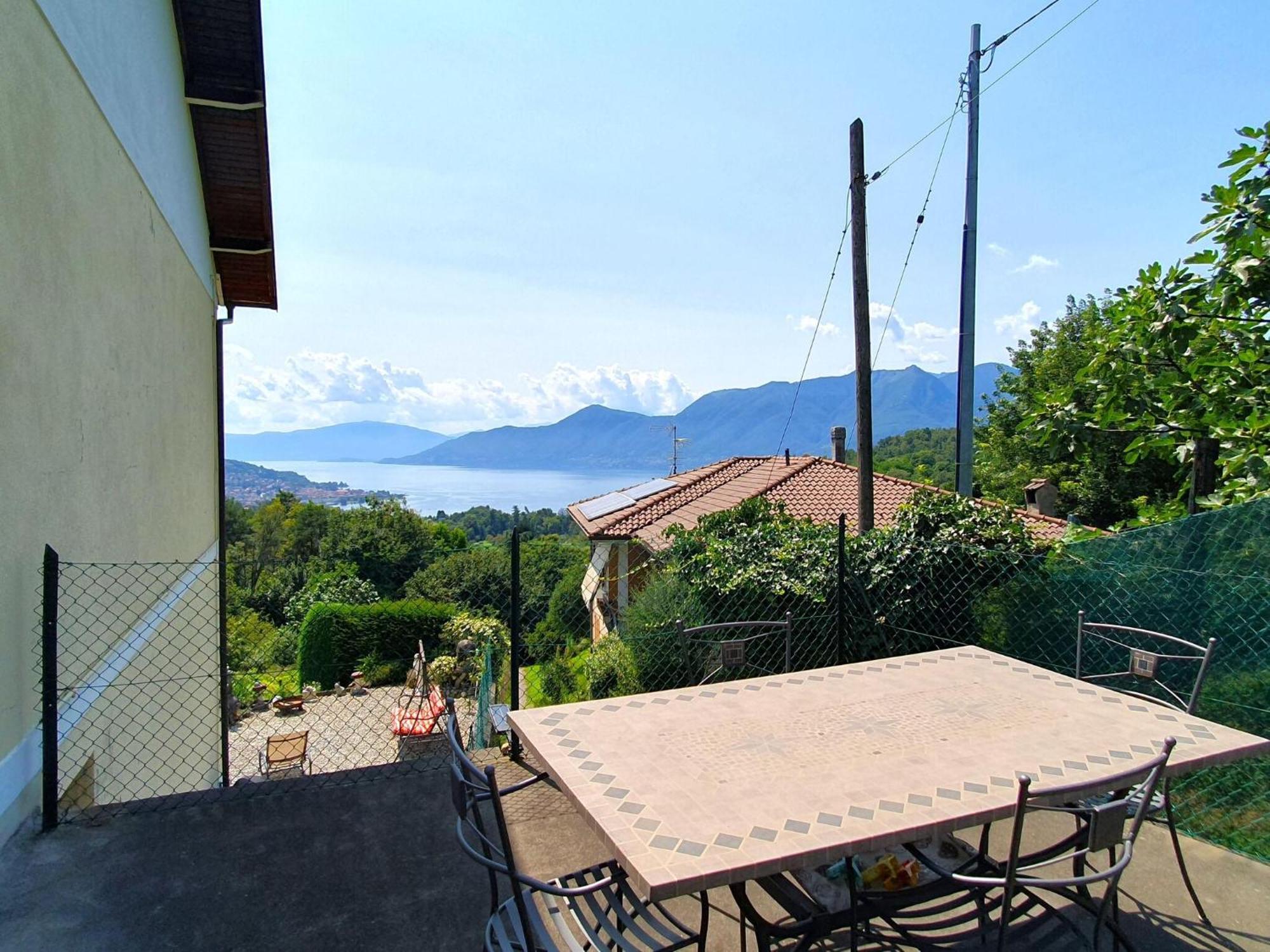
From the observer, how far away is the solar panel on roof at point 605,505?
14309 mm

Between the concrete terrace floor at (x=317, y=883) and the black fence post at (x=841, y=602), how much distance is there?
2.20m

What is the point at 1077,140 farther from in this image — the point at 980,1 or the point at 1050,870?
the point at 1050,870

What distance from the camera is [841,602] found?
511 cm

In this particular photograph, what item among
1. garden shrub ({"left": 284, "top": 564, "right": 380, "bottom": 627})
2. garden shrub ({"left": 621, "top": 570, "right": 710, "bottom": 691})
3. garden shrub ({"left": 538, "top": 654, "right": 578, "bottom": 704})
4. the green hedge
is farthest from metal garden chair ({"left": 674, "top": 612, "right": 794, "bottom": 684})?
garden shrub ({"left": 284, "top": 564, "right": 380, "bottom": 627})

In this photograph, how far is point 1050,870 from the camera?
280cm

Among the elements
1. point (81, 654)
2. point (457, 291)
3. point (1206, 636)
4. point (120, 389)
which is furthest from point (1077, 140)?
point (457, 291)

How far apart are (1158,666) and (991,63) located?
7714 millimetres

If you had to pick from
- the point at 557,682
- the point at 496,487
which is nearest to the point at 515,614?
the point at 557,682

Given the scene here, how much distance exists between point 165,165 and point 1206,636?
6976mm

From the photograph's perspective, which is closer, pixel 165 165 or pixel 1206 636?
pixel 1206 636

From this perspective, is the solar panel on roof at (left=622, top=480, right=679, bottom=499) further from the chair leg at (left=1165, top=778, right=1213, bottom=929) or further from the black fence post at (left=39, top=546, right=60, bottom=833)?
the chair leg at (left=1165, top=778, right=1213, bottom=929)

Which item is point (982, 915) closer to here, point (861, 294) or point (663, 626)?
point (663, 626)

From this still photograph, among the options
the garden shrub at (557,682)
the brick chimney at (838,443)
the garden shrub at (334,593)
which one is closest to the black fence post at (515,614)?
the garden shrub at (557,682)

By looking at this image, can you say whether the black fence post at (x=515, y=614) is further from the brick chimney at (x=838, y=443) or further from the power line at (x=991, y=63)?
the brick chimney at (x=838, y=443)
